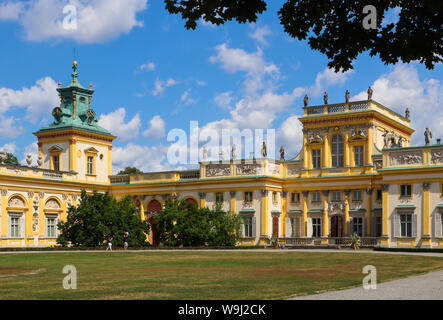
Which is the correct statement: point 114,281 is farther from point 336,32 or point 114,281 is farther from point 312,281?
point 336,32

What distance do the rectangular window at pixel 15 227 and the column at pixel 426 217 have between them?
35.2 meters

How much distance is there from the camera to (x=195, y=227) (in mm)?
57625

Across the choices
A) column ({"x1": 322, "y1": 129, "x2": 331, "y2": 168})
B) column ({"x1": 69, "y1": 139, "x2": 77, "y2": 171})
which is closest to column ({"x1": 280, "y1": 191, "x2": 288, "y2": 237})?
column ({"x1": 322, "y1": 129, "x2": 331, "y2": 168})

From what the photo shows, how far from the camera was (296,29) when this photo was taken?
469 inches

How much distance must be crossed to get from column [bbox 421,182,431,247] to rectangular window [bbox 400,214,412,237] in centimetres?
126

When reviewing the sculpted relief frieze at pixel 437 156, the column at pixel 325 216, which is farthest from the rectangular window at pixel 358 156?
the sculpted relief frieze at pixel 437 156

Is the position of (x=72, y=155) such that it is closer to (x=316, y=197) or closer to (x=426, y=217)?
(x=316, y=197)

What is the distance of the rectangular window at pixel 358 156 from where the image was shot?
5981cm

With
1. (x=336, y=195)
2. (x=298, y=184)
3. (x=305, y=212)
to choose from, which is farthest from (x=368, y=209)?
(x=298, y=184)

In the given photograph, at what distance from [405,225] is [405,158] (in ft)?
18.2

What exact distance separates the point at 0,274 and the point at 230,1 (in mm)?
17630

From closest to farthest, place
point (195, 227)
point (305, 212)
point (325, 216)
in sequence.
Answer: point (195, 227) → point (325, 216) → point (305, 212)

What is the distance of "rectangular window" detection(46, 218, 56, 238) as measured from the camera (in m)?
62.8

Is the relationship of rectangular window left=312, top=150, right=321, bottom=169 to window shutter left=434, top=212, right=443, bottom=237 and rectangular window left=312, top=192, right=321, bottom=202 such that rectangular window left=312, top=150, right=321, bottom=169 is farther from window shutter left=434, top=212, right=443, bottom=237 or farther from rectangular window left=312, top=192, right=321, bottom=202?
window shutter left=434, top=212, right=443, bottom=237
